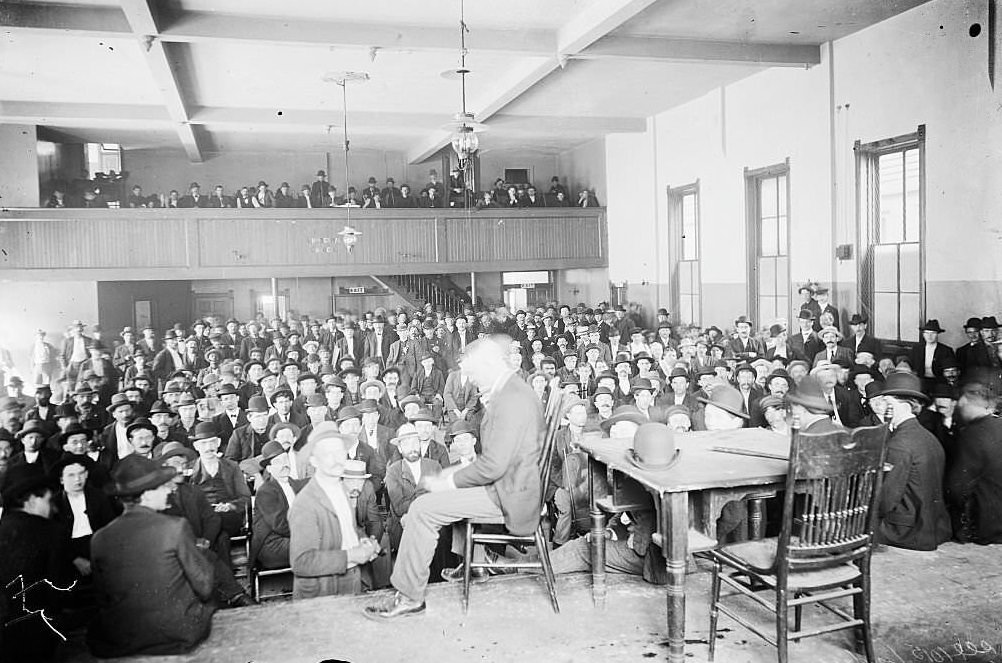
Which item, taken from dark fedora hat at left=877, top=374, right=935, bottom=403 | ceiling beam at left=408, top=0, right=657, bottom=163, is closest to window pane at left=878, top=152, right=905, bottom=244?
ceiling beam at left=408, top=0, right=657, bottom=163

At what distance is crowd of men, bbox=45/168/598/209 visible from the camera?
1542 cm

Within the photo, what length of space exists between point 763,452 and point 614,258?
1355cm

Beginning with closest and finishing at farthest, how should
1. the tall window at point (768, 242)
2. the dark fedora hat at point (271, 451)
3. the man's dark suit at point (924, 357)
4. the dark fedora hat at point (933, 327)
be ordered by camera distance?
1. the dark fedora hat at point (271, 451)
2. the man's dark suit at point (924, 357)
3. the dark fedora hat at point (933, 327)
4. the tall window at point (768, 242)

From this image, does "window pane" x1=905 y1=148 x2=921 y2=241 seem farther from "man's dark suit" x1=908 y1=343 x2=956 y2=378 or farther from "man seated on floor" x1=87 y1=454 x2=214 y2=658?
"man seated on floor" x1=87 y1=454 x2=214 y2=658

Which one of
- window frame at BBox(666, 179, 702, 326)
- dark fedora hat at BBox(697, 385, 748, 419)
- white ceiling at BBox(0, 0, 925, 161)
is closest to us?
dark fedora hat at BBox(697, 385, 748, 419)

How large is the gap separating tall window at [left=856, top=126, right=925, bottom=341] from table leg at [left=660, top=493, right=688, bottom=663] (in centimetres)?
711

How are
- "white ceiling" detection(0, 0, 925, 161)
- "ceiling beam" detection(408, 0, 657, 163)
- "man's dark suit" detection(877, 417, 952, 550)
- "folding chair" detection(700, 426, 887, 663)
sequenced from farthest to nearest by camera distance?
"white ceiling" detection(0, 0, 925, 161) → "ceiling beam" detection(408, 0, 657, 163) → "man's dark suit" detection(877, 417, 952, 550) → "folding chair" detection(700, 426, 887, 663)

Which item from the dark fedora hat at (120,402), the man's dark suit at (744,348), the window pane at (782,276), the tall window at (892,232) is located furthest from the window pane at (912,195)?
the dark fedora hat at (120,402)

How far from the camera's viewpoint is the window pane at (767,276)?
39.2 feet

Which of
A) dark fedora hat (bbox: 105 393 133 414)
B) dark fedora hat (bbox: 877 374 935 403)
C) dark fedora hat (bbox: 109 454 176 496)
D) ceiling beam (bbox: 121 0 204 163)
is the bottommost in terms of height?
dark fedora hat (bbox: 105 393 133 414)

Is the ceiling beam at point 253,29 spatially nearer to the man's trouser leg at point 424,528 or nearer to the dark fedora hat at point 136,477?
the dark fedora hat at point 136,477

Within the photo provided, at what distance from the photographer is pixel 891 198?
9695 millimetres

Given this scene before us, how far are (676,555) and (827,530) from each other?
2.16ft

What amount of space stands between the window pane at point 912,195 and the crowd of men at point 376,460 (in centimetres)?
131
